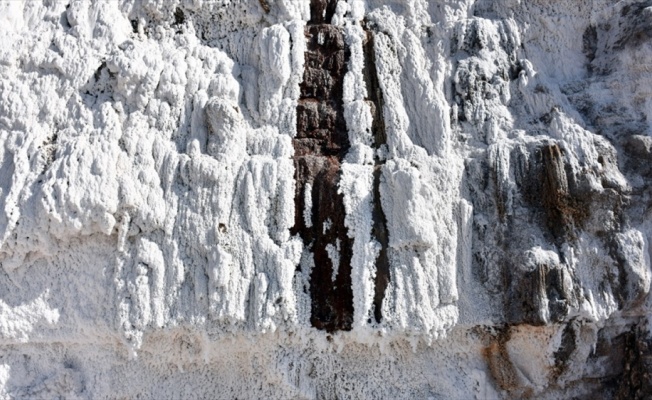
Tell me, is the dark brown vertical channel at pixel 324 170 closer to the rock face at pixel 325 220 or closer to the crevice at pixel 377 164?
the rock face at pixel 325 220

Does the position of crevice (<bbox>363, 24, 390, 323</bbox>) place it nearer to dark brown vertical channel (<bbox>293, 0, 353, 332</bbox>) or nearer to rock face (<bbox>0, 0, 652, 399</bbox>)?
rock face (<bbox>0, 0, 652, 399</bbox>)

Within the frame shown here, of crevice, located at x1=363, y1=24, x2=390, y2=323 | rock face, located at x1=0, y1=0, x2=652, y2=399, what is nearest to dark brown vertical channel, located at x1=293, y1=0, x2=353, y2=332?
rock face, located at x1=0, y1=0, x2=652, y2=399

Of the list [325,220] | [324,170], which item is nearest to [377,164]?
[324,170]

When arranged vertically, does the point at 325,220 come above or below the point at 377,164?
below

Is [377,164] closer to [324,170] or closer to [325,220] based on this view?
[324,170]

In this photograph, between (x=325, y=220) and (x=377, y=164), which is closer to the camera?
(x=325, y=220)

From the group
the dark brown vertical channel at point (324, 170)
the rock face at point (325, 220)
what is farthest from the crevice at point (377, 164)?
the dark brown vertical channel at point (324, 170)
